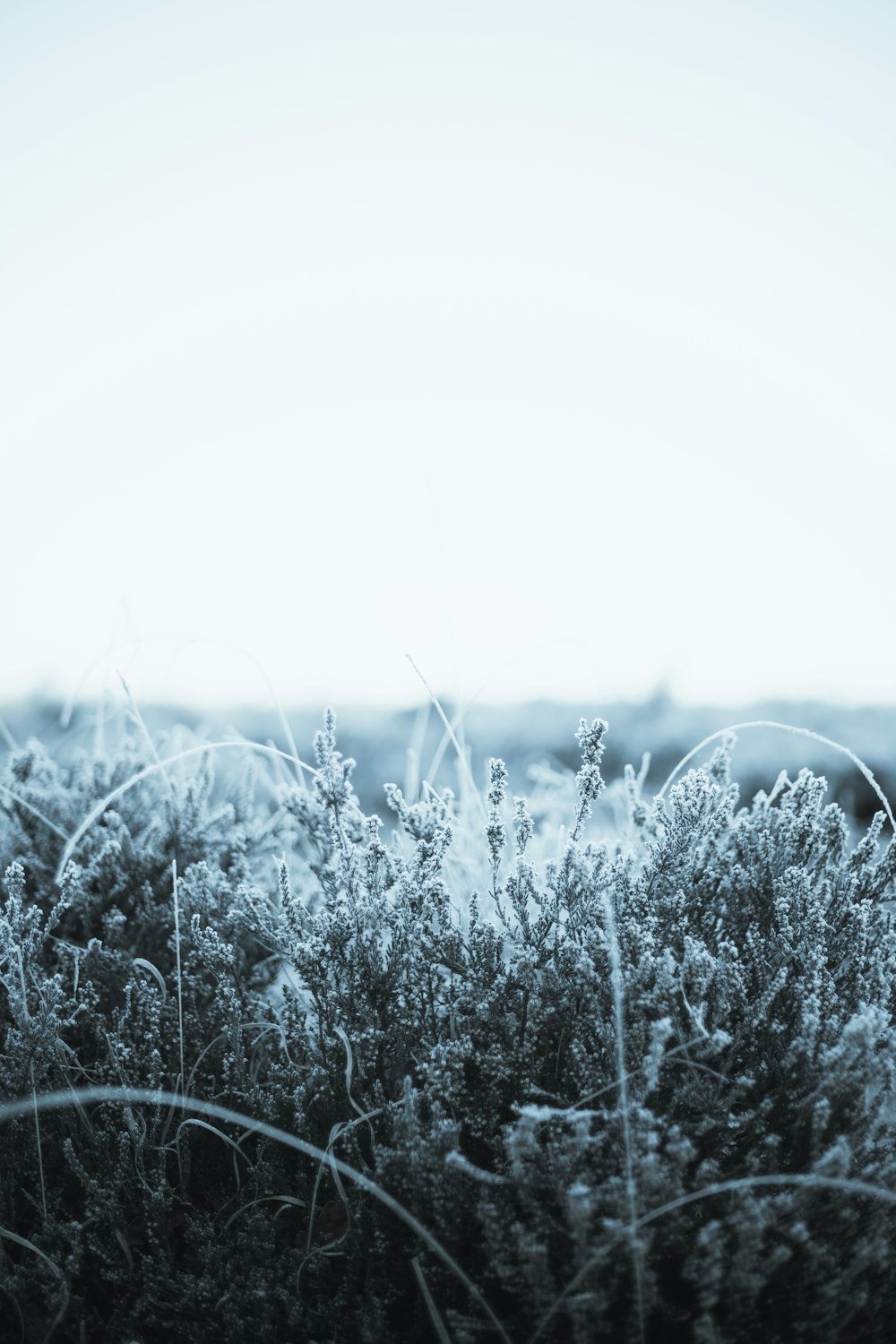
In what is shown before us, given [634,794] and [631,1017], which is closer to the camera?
[631,1017]

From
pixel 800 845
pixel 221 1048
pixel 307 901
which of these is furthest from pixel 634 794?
pixel 221 1048

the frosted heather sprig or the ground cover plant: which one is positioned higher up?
the frosted heather sprig

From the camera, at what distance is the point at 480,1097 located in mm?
1520

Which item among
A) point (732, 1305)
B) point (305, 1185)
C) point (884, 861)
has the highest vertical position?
point (884, 861)

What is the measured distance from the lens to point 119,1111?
5.59 ft

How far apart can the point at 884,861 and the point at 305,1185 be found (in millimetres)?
1277

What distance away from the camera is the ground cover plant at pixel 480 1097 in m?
1.23

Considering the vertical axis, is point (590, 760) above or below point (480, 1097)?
above

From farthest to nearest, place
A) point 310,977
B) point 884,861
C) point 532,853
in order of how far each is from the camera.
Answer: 1. point 532,853
2. point 884,861
3. point 310,977

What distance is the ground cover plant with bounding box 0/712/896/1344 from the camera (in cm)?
123

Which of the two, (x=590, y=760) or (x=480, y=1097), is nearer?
(x=480, y=1097)

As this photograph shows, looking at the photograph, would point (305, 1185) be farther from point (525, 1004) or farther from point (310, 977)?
point (525, 1004)

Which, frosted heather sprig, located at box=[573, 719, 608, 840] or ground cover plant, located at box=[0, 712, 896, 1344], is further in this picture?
frosted heather sprig, located at box=[573, 719, 608, 840]

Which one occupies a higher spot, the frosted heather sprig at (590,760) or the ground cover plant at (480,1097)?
the frosted heather sprig at (590,760)
